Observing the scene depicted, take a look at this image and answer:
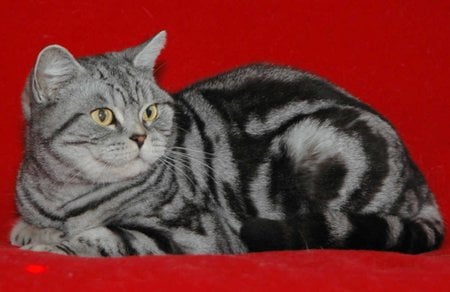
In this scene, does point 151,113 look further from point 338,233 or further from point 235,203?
point 338,233

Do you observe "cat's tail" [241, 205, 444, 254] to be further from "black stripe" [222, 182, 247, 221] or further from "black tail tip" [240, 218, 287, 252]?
"black stripe" [222, 182, 247, 221]

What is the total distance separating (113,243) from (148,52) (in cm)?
58

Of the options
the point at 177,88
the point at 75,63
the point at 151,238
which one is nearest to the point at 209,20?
the point at 177,88

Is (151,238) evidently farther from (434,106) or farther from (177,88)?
(434,106)

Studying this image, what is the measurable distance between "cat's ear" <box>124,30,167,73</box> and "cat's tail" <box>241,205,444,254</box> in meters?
0.55

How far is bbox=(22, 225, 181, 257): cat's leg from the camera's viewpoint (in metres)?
1.76

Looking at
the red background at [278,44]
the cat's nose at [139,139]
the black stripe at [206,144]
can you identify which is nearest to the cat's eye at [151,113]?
the cat's nose at [139,139]

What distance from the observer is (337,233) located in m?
1.87

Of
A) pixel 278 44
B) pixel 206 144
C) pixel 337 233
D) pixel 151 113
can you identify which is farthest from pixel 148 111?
pixel 278 44

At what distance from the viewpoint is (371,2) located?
8.16ft

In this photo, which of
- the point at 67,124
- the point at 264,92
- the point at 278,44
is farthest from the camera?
the point at 278,44

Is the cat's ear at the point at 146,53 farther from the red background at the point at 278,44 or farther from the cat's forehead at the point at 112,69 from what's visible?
the red background at the point at 278,44

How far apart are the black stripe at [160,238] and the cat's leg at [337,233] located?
0.58ft

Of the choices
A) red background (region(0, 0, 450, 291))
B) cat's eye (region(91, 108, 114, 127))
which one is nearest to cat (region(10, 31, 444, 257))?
cat's eye (region(91, 108, 114, 127))
